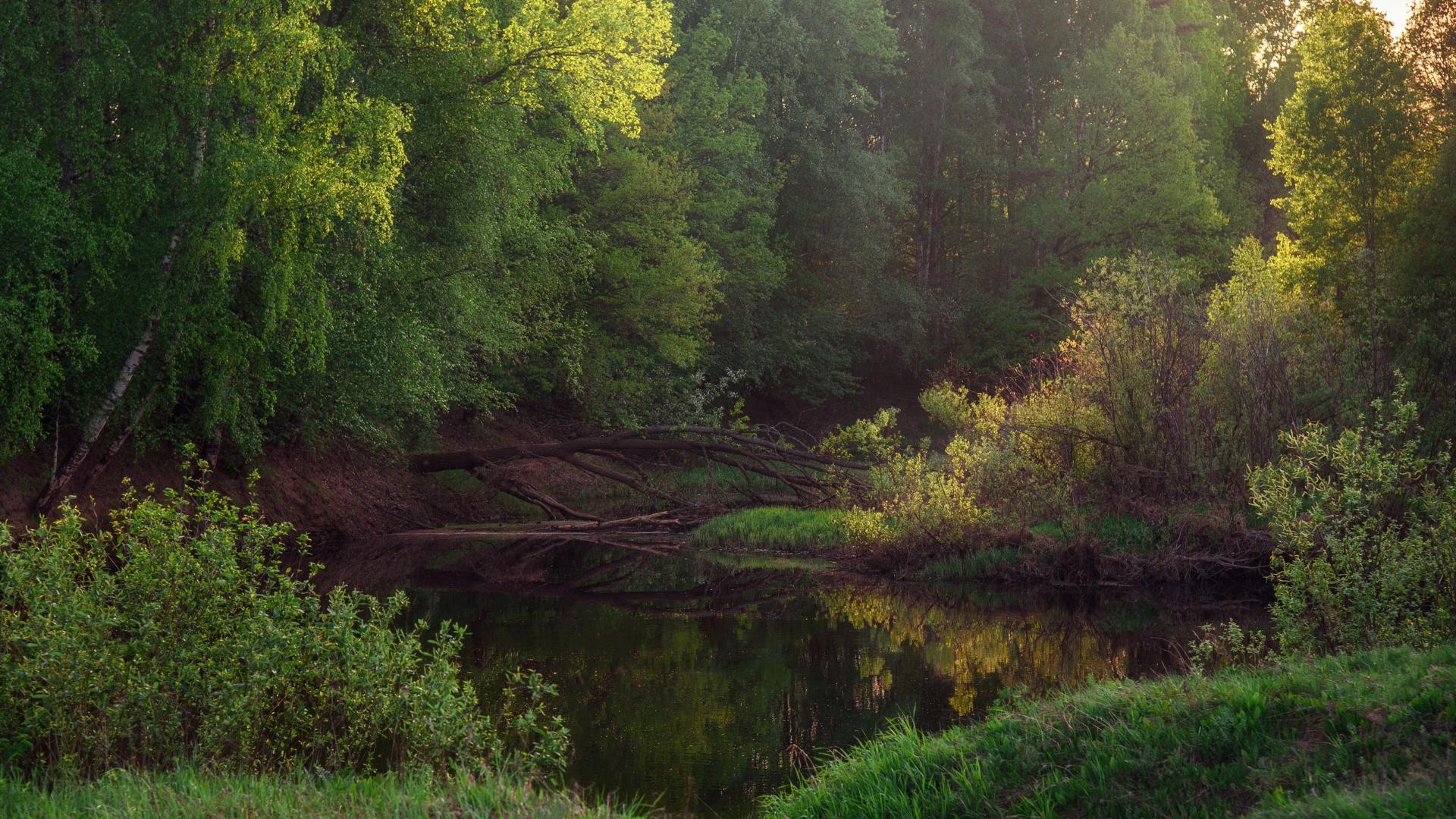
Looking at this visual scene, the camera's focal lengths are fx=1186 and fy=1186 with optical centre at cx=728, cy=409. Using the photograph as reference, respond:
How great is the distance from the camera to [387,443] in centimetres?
2522

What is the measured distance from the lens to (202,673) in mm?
7570

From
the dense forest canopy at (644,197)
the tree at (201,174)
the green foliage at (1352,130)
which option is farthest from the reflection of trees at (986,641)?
the green foliage at (1352,130)

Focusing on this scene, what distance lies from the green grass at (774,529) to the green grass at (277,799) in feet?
48.9

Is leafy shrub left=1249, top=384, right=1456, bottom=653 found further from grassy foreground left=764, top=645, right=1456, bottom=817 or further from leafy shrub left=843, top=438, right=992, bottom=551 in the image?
leafy shrub left=843, top=438, right=992, bottom=551

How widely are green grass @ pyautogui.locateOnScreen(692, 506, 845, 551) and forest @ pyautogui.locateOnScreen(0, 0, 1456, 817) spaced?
136 millimetres

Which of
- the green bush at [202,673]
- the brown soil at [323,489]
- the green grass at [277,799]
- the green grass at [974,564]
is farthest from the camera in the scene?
the green grass at [974,564]

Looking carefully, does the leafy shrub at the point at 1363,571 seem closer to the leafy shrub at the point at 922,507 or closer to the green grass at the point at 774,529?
the leafy shrub at the point at 922,507

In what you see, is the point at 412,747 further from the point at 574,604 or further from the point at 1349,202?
the point at 1349,202

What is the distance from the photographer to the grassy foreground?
5660 millimetres

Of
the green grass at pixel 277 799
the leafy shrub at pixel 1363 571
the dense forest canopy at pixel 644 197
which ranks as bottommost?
the green grass at pixel 277 799

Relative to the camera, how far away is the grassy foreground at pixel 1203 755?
566 cm

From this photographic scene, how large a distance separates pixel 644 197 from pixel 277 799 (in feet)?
92.7

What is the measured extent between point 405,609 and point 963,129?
37805 mm

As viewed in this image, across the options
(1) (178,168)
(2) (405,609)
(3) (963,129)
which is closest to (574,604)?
(2) (405,609)
